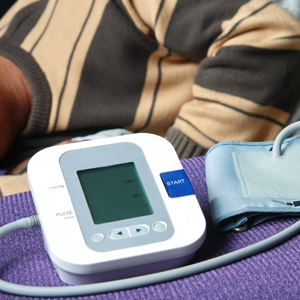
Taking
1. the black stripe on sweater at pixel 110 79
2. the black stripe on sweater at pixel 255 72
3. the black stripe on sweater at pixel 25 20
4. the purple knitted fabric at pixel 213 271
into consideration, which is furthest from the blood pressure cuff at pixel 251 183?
the black stripe on sweater at pixel 25 20

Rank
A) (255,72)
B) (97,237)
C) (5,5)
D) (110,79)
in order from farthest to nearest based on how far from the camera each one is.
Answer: (5,5) → (110,79) → (255,72) → (97,237)

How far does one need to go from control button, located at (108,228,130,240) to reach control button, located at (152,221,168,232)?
0.02 meters

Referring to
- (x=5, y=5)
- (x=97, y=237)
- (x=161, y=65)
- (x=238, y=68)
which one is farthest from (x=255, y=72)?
(x=5, y=5)

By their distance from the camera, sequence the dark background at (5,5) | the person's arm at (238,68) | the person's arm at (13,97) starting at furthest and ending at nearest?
the dark background at (5,5) → the person's arm at (13,97) → the person's arm at (238,68)

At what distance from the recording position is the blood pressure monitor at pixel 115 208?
0.28m

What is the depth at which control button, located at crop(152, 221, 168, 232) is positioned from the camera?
0.30 meters

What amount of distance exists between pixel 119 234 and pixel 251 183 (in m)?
0.13

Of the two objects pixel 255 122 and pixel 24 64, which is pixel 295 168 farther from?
pixel 24 64

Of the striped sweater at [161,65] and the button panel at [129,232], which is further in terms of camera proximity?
the striped sweater at [161,65]

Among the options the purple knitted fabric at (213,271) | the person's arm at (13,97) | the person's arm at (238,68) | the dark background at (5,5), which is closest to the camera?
the purple knitted fabric at (213,271)

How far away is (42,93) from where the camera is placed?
0.73 meters

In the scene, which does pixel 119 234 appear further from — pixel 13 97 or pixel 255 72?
pixel 13 97

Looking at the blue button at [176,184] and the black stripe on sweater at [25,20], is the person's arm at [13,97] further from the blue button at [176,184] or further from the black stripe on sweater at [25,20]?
the blue button at [176,184]

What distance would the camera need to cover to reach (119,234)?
0.30m
